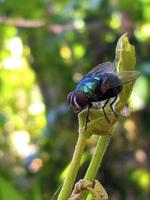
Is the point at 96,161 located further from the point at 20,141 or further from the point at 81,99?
the point at 20,141

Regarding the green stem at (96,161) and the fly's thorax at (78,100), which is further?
the fly's thorax at (78,100)

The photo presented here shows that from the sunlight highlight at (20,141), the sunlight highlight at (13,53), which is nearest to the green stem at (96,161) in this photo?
the sunlight highlight at (13,53)

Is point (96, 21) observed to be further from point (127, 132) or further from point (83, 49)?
point (127, 132)

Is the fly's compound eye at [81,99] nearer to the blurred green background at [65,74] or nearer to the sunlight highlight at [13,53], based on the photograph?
the blurred green background at [65,74]

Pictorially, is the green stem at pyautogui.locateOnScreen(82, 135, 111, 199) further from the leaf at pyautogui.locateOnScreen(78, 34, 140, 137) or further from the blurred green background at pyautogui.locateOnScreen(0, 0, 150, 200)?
the blurred green background at pyautogui.locateOnScreen(0, 0, 150, 200)

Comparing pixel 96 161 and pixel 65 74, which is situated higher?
pixel 96 161

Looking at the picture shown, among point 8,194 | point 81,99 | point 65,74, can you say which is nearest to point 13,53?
point 65,74
